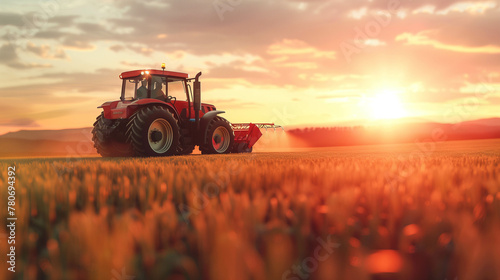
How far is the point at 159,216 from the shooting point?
1.28 meters

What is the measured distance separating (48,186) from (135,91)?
8.69m

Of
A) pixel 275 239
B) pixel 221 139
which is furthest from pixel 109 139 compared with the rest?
pixel 275 239

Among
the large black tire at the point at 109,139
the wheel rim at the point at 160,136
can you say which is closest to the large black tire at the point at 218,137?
the wheel rim at the point at 160,136

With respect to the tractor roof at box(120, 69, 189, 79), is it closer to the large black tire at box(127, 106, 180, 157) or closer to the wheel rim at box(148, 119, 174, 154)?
the large black tire at box(127, 106, 180, 157)

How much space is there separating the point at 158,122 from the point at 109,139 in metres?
1.33

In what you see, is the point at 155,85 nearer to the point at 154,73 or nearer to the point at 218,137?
the point at 154,73

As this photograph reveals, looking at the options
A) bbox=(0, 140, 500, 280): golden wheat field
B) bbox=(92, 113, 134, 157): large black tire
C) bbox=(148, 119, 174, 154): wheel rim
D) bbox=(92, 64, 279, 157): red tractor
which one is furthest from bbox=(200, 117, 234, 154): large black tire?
bbox=(0, 140, 500, 280): golden wheat field

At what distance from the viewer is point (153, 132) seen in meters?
9.52

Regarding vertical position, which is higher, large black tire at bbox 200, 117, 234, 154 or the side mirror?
the side mirror

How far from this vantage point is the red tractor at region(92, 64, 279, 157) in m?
9.13

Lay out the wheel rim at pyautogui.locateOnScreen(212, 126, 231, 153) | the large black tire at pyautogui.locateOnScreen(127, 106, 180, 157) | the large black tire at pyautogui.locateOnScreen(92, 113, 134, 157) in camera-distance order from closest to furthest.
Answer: the large black tire at pyautogui.locateOnScreen(127, 106, 180, 157), the large black tire at pyautogui.locateOnScreen(92, 113, 134, 157), the wheel rim at pyautogui.locateOnScreen(212, 126, 231, 153)

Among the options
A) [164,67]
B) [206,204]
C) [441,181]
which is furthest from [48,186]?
[164,67]

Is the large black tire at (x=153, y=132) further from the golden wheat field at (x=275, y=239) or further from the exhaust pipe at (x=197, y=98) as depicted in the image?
the golden wheat field at (x=275, y=239)

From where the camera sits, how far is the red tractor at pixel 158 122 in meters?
9.13
